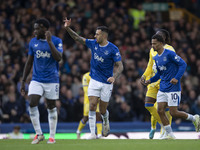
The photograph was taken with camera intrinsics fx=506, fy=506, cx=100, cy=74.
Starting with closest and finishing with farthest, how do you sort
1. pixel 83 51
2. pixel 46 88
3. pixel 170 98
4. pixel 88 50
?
pixel 46 88, pixel 170 98, pixel 83 51, pixel 88 50

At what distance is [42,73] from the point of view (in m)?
10.8

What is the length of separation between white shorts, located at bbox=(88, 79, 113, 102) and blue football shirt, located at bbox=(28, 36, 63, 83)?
1.52 metres

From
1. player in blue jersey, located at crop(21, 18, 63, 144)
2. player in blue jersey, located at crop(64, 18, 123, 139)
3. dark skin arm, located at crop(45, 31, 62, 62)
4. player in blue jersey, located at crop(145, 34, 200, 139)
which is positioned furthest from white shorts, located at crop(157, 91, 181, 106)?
dark skin arm, located at crop(45, 31, 62, 62)

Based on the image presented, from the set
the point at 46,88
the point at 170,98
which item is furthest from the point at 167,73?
the point at 46,88

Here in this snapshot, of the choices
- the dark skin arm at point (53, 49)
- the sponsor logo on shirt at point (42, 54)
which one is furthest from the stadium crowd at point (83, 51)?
the dark skin arm at point (53, 49)

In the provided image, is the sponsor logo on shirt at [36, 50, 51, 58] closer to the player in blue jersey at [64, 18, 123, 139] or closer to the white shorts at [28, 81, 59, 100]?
the white shorts at [28, 81, 59, 100]

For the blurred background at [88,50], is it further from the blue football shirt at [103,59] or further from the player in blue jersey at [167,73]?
the player in blue jersey at [167,73]

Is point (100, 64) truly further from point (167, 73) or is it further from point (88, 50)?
point (88, 50)

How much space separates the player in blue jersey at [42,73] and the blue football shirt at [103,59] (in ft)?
4.86

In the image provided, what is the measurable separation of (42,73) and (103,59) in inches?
74.3

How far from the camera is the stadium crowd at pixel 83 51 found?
18.4 m

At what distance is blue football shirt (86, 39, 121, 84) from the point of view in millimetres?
12117

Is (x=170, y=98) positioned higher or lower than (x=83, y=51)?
lower

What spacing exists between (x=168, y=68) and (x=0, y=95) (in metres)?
8.11
